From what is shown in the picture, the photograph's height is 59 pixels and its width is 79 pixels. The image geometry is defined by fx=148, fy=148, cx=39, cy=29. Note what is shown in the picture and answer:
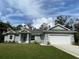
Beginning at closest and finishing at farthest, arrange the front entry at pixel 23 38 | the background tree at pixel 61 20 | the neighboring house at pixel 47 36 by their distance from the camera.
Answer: the neighboring house at pixel 47 36 → the front entry at pixel 23 38 → the background tree at pixel 61 20

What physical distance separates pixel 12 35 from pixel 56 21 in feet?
105

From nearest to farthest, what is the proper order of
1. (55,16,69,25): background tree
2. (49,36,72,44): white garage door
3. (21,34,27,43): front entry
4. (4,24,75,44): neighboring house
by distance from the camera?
(49,36,72,44): white garage door → (4,24,75,44): neighboring house → (21,34,27,43): front entry → (55,16,69,25): background tree

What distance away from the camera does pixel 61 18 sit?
230ft

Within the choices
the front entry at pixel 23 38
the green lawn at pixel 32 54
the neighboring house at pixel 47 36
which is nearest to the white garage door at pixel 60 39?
the neighboring house at pixel 47 36

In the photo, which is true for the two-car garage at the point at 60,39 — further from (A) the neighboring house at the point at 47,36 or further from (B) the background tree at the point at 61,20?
(B) the background tree at the point at 61,20

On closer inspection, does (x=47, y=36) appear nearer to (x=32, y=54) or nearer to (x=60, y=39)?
(x=60, y=39)

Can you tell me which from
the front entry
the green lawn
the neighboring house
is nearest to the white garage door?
the neighboring house

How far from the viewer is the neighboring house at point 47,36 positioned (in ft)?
112

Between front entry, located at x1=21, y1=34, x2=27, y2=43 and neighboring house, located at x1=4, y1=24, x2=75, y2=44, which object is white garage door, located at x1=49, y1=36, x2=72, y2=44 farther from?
front entry, located at x1=21, y1=34, x2=27, y2=43

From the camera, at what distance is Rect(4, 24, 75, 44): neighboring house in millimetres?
34094

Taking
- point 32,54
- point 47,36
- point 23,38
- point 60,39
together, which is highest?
point 47,36

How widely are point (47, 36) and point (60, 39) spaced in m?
3.07

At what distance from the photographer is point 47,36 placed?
3450 cm

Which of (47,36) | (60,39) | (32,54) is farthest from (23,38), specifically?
(32,54)
